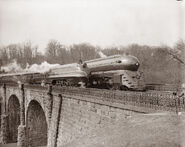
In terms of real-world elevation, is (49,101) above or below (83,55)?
below

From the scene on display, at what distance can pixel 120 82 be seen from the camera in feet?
62.6

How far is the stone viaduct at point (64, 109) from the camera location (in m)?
11.2

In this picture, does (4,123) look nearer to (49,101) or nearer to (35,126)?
(35,126)

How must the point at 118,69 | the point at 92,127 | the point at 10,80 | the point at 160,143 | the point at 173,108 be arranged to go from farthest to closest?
1. the point at 10,80
2. the point at 118,69
3. the point at 92,127
4. the point at 173,108
5. the point at 160,143

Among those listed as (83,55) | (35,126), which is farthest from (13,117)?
(83,55)

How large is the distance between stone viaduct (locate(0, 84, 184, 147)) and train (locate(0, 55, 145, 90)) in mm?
2958

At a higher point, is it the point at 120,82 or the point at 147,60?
the point at 147,60

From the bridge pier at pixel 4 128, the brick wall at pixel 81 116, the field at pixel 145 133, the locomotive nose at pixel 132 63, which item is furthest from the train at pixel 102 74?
the bridge pier at pixel 4 128

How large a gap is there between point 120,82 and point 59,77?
11.0 metres

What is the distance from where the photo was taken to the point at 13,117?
38375 mm

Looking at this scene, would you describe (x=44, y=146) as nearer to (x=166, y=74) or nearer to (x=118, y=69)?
(x=118, y=69)

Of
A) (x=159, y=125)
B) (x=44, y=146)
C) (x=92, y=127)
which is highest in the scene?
(x=159, y=125)

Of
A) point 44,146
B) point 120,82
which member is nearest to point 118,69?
point 120,82

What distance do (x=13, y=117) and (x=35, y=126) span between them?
28.2 ft
